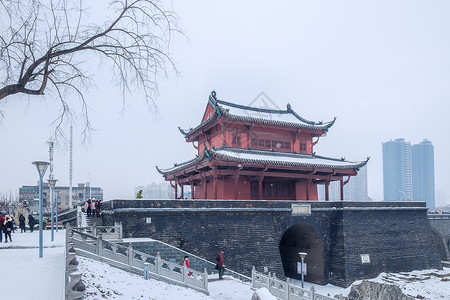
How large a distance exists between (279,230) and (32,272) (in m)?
13.3

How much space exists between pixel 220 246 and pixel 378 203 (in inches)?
449

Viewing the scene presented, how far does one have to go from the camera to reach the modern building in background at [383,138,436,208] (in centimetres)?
10231

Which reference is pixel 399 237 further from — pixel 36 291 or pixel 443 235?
pixel 36 291

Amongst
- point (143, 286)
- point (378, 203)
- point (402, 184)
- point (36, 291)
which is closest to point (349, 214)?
point (378, 203)

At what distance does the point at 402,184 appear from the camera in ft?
340

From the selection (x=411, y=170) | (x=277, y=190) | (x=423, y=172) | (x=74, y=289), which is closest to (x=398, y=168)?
(x=411, y=170)

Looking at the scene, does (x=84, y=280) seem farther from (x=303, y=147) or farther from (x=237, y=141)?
(x=303, y=147)

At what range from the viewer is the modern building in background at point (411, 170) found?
336 feet

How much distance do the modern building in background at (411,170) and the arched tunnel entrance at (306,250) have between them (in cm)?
9093

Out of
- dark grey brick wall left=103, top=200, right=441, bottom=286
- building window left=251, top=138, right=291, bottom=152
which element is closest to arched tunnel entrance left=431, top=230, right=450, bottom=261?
dark grey brick wall left=103, top=200, right=441, bottom=286

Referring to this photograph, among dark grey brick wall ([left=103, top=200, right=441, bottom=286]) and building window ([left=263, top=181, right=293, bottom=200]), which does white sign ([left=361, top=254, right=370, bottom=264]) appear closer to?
dark grey brick wall ([left=103, top=200, right=441, bottom=286])

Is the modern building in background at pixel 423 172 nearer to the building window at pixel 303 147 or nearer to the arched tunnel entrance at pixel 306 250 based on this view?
the building window at pixel 303 147

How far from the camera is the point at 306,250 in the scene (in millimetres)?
22031

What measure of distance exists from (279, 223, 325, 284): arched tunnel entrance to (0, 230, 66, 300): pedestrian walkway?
46.2ft
